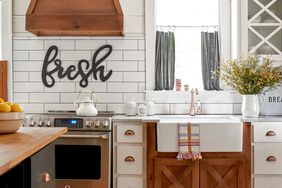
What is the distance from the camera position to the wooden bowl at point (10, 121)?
192 centimetres

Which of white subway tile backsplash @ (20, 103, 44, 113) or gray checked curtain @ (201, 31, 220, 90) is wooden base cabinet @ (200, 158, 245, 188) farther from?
white subway tile backsplash @ (20, 103, 44, 113)

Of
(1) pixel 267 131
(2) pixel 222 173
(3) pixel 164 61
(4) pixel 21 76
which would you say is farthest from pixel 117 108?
(1) pixel 267 131

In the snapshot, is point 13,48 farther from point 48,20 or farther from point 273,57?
point 273,57

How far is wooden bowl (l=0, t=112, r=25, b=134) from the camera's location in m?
1.92

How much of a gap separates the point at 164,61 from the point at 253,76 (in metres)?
0.97

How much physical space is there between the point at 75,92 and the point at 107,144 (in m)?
0.90

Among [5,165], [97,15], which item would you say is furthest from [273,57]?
[5,165]

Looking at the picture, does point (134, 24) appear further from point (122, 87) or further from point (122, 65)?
point (122, 87)

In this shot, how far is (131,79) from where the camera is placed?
400cm

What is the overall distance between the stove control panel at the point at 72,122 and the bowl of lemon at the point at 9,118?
4.41 feet

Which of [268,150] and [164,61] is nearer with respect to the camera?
[268,150]

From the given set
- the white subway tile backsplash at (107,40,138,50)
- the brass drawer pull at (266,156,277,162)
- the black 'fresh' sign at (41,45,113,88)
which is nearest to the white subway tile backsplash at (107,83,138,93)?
the black 'fresh' sign at (41,45,113,88)

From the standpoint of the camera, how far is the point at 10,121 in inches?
77.2

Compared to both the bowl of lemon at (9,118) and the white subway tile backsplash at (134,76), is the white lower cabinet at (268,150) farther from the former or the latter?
the bowl of lemon at (9,118)
